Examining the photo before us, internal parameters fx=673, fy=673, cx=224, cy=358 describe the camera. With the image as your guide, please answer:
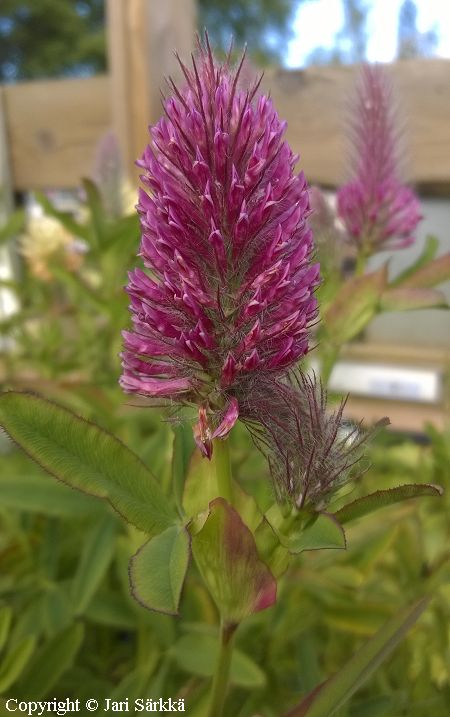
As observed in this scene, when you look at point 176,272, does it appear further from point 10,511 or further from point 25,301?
point 25,301

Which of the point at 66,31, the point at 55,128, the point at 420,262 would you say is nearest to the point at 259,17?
the point at 66,31

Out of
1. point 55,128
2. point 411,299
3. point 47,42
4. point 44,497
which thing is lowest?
point 44,497

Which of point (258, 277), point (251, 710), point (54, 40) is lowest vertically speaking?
point (251, 710)

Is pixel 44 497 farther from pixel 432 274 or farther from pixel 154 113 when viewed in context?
pixel 154 113

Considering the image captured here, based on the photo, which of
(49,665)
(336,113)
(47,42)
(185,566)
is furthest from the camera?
(47,42)

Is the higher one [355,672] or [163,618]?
[355,672]

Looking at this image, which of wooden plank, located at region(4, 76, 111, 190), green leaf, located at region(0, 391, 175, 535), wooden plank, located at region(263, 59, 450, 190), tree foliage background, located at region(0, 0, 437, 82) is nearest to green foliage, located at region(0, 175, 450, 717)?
green leaf, located at region(0, 391, 175, 535)

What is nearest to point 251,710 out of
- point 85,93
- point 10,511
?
point 10,511
